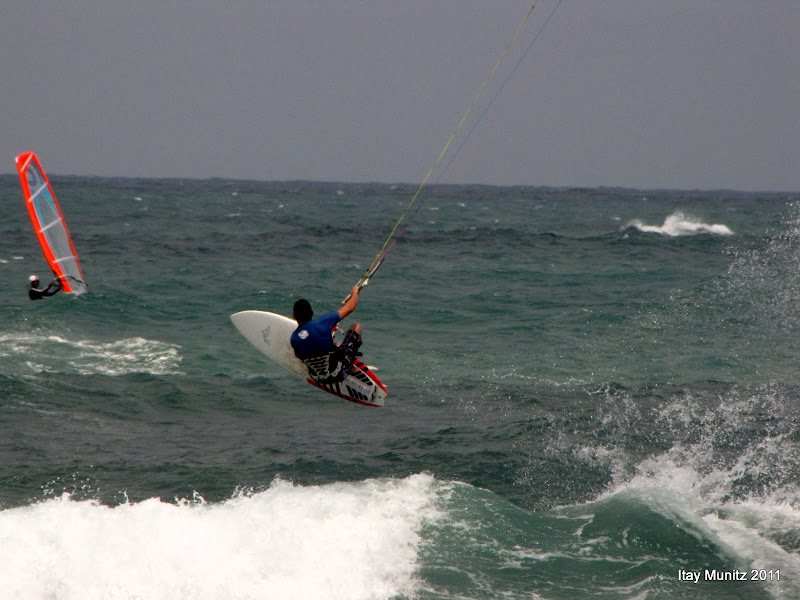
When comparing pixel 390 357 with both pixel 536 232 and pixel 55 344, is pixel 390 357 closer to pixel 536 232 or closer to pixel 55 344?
pixel 55 344

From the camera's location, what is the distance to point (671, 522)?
8.47m

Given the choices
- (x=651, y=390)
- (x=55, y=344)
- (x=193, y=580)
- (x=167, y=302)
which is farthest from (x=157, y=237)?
(x=193, y=580)

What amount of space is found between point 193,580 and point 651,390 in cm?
835

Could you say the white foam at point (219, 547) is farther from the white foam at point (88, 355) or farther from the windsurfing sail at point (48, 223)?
the white foam at point (88, 355)

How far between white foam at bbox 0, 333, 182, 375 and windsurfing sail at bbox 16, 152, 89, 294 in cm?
353

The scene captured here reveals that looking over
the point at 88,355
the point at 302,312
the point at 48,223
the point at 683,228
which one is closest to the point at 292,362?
the point at 302,312

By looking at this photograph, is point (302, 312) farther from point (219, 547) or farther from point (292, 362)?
point (219, 547)

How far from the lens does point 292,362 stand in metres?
9.43

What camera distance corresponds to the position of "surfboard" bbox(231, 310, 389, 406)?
9352 millimetres

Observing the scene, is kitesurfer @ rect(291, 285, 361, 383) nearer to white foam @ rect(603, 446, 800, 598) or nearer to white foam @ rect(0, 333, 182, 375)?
white foam @ rect(603, 446, 800, 598)

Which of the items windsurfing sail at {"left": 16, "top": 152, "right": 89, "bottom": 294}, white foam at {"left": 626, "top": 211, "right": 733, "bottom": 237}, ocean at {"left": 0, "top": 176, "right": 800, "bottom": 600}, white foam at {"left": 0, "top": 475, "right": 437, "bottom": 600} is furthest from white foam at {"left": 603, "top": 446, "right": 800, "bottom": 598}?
white foam at {"left": 626, "top": 211, "right": 733, "bottom": 237}

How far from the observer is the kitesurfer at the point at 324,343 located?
814cm

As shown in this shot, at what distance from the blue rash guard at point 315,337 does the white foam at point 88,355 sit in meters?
6.39

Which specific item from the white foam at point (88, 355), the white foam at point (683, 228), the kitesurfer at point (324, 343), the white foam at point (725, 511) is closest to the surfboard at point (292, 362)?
the kitesurfer at point (324, 343)
